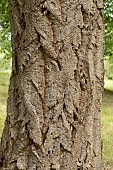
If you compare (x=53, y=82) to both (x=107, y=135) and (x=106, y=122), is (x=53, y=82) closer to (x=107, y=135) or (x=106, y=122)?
(x=107, y=135)

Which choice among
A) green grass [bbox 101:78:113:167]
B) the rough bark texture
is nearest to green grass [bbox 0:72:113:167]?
green grass [bbox 101:78:113:167]

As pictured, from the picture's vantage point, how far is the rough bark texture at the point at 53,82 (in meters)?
2.14

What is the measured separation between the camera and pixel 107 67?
64.5ft

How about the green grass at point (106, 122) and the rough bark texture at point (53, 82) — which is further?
the green grass at point (106, 122)

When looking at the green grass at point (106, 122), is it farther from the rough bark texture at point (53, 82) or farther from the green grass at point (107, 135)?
the rough bark texture at point (53, 82)

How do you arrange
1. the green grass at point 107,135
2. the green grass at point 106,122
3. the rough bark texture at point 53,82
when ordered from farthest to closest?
the green grass at point 106,122, the green grass at point 107,135, the rough bark texture at point 53,82

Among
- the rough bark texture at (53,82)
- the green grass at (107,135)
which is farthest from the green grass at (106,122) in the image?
the rough bark texture at (53,82)

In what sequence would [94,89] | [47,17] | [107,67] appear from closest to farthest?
[47,17] → [94,89] → [107,67]

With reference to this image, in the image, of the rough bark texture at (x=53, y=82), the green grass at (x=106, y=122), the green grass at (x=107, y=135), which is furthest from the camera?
the green grass at (x=106, y=122)

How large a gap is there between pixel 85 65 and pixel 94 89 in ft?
0.60

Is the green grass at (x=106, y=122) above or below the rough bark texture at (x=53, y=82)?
below

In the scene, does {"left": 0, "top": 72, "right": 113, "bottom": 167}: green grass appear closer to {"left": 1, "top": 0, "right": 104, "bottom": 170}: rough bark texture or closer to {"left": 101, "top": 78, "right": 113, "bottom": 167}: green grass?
{"left": 101, "top": 78, "right": 113, "bottom": 167}: green grass

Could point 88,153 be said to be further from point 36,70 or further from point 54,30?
point 54,30

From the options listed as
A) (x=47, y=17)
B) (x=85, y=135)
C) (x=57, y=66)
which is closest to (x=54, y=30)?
(x=47, y=17)
